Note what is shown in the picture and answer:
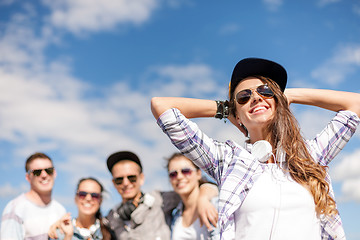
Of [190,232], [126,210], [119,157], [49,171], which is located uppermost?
[119,157]

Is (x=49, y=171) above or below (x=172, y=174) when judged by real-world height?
above

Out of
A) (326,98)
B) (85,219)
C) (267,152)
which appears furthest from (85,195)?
(326,98)

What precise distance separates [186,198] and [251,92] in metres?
2.83

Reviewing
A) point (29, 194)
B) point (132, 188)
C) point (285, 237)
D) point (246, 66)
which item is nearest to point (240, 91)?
point (246, 66)

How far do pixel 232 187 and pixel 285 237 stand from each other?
43cm

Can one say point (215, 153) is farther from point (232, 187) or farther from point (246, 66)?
point (246, 66)

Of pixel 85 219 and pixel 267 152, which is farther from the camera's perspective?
pixel 85 219

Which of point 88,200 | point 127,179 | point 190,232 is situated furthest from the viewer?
point 88,200

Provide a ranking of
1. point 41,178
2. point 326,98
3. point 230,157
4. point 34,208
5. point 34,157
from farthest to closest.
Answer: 1. point 34,157
2. point 41,178
3. point 34,208
4. point 326,98
5. point 230,157

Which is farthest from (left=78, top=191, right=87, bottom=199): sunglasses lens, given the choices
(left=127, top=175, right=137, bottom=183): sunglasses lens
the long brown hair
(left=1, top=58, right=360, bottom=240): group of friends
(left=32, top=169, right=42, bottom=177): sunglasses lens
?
the long brown hair

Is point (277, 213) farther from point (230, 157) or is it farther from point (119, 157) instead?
point (119, 157)

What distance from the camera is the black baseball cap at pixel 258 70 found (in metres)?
2.58

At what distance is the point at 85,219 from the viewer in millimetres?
5586

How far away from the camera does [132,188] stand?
5.32 metres
